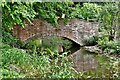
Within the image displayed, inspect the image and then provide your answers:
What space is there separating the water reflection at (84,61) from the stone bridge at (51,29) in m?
0.17

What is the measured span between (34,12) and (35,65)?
1.48 feet

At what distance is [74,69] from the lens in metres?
2.12

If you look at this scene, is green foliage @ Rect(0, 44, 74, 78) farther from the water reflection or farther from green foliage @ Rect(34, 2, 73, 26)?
green foliage @ Rect(34, 2, 73, 26)

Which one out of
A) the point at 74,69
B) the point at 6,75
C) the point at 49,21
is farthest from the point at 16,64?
the point at 49,21

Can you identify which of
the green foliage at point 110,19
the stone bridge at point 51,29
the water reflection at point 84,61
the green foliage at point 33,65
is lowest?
the water reflection at point 84,61

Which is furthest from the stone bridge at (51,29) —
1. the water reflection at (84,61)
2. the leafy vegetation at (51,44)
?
the water reflection at (84,61)

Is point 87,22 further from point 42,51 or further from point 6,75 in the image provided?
point 6,75

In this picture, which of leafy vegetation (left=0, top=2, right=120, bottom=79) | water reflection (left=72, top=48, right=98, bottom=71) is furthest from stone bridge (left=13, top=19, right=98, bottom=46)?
water reflection (left=72, top=48, right=98, bottom=71)

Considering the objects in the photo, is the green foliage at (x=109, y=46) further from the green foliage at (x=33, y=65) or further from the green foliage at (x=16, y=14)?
the green foliage at (x=16, y=14)

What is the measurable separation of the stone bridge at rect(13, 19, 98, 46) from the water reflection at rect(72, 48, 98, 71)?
17 centimetres

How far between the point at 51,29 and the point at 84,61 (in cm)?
37

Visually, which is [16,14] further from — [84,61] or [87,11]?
[84,61]

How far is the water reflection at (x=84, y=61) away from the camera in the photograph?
219 cm

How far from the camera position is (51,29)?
2.43 m
